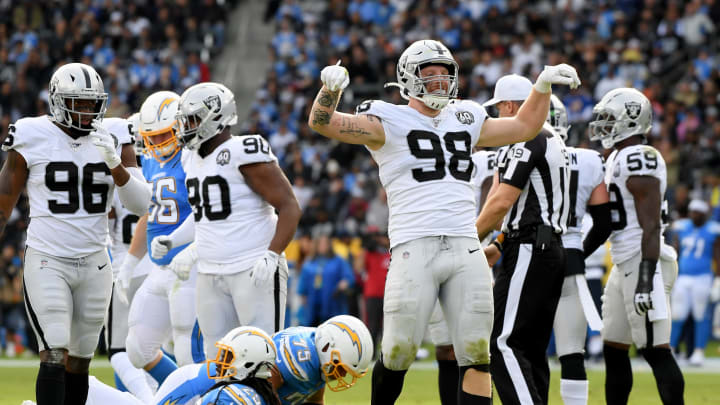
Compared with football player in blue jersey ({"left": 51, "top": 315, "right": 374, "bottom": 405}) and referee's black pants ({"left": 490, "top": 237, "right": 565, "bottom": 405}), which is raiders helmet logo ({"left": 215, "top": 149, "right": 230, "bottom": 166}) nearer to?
football player in blue jersey ({"left": 51, "top": 315, "right": 374, "bottom": 405})

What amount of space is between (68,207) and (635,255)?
3.56 meters

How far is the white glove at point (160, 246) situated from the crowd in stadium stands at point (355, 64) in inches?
258

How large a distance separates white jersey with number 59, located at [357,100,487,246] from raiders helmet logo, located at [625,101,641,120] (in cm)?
179

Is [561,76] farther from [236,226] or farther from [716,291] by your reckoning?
[716,291]

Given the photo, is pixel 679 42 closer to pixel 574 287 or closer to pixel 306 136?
pixel 306 136

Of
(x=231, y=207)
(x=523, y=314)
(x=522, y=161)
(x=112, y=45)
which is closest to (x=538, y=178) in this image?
(x=522, y=161)

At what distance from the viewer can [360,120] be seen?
217 inches

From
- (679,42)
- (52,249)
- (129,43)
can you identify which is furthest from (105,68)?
(52,249)

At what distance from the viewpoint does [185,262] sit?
6.47m

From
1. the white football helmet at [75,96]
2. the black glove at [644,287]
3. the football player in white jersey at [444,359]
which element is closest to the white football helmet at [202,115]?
the white football helmet at [75,96]

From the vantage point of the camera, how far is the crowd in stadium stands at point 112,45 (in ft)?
68.1

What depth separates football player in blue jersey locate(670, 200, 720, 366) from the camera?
41.6ft

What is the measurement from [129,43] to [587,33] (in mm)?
9538

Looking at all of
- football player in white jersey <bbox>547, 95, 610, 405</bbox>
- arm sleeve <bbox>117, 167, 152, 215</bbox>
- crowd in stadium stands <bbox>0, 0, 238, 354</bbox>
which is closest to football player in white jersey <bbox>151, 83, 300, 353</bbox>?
arm sleeve <bbox>117, 167, 152, 215</bbox>
